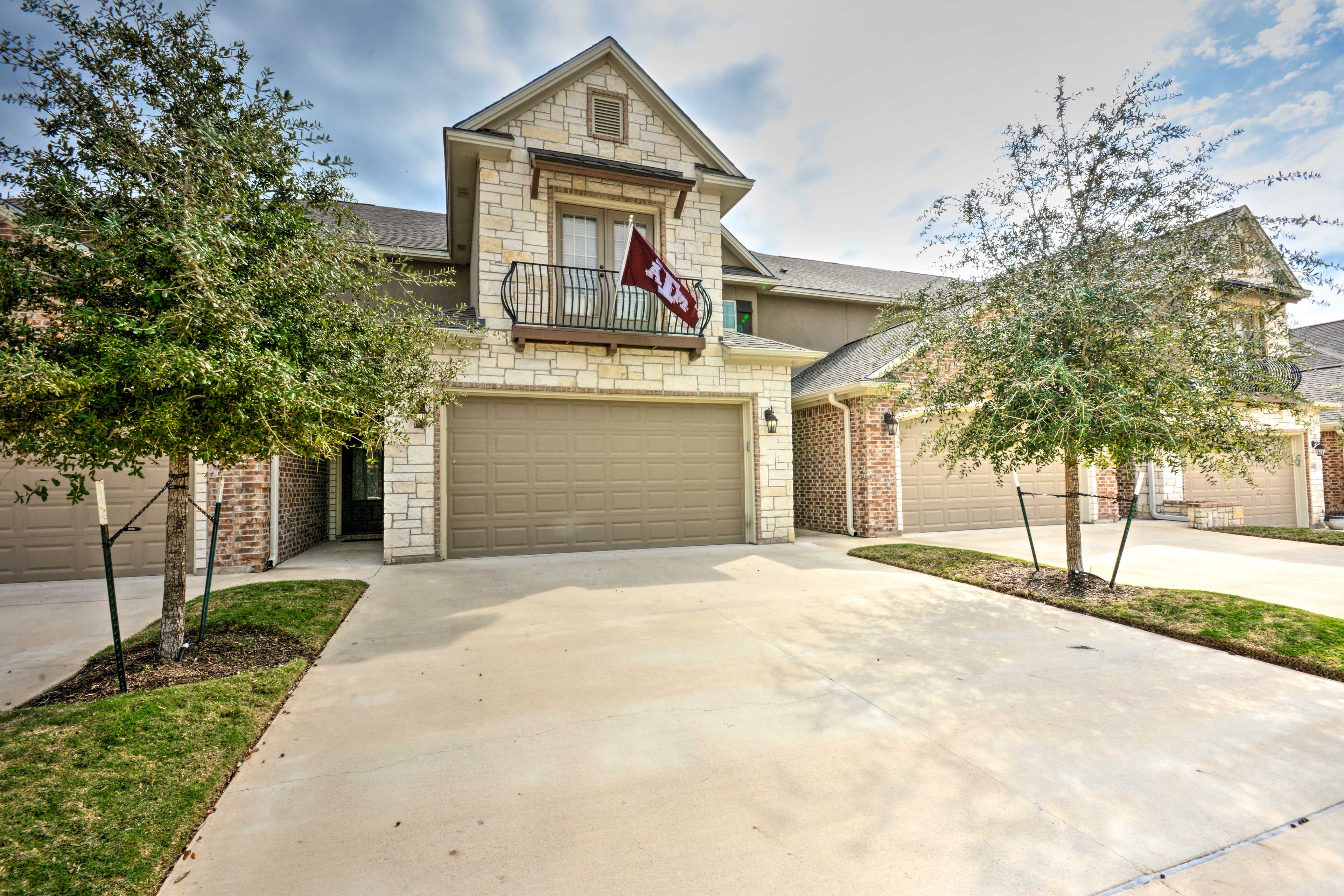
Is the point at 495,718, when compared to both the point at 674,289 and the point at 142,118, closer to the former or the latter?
the point at 142,118

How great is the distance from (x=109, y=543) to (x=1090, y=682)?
19.6ft

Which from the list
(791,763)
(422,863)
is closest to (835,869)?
(791,763)

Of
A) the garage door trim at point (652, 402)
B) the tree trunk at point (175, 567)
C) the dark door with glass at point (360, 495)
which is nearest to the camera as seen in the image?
the tree trunk at point (175, 567)

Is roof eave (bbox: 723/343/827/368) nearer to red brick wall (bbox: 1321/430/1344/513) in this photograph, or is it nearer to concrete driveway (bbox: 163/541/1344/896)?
concrete driveway (bbox: 163/541/1344/896)

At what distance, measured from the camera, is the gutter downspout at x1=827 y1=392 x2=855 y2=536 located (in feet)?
35.5

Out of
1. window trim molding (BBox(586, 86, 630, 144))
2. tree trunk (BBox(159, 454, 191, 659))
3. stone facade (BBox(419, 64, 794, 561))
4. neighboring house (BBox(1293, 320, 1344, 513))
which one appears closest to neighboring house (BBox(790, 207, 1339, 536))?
neighboring house (BBox(1293, 320, 1344, 513))

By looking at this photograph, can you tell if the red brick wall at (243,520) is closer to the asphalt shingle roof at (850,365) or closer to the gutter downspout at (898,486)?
the asphalt shingle roof at (850,365)

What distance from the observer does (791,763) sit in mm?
2713

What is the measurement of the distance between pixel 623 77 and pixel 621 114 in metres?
0.62

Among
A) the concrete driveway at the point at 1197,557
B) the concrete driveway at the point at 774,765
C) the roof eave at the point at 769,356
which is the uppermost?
the roof eave at the point at 769,356

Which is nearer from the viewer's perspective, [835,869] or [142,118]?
[835,869]

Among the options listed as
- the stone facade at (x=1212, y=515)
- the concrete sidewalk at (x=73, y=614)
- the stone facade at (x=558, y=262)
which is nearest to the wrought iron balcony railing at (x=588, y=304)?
the stone facade at (x=558, y=262)

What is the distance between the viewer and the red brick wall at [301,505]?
857 cm

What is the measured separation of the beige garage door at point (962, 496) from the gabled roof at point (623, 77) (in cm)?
591
